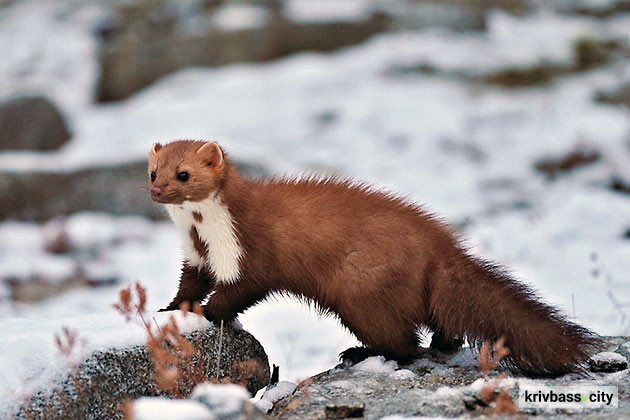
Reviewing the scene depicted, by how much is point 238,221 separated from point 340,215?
54cm

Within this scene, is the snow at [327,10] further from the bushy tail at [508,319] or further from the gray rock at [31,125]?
the bushy tail at [508,319]

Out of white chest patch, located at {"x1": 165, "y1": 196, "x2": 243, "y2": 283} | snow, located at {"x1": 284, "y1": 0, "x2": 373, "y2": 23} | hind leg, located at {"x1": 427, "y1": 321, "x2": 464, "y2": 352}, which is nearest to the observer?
white chest patch, located at {"x1": 165, "y1": 196, "x2": 243, "y2": 283}

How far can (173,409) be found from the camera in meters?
2.37

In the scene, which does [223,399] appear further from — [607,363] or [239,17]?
[239,17]

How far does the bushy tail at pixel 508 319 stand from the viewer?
139 inches

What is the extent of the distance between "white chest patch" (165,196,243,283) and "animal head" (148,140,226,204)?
0.07 meters

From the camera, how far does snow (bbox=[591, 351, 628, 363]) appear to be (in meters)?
3.69

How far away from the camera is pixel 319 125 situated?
12.1 m

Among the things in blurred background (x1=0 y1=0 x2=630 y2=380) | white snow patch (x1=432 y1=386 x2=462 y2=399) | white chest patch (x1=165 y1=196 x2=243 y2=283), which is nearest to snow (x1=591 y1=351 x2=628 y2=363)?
white snow patch (x1=432 y1=386 x2=462 y2=399)

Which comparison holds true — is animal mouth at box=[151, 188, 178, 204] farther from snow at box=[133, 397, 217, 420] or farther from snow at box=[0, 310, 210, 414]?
snow at box=[133, 397, 217, 420]

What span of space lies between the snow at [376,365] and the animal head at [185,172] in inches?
47.4

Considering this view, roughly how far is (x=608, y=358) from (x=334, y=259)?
1.46 metres

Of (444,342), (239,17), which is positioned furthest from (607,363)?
(239,17)

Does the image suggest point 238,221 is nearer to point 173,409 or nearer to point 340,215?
point 340,215
